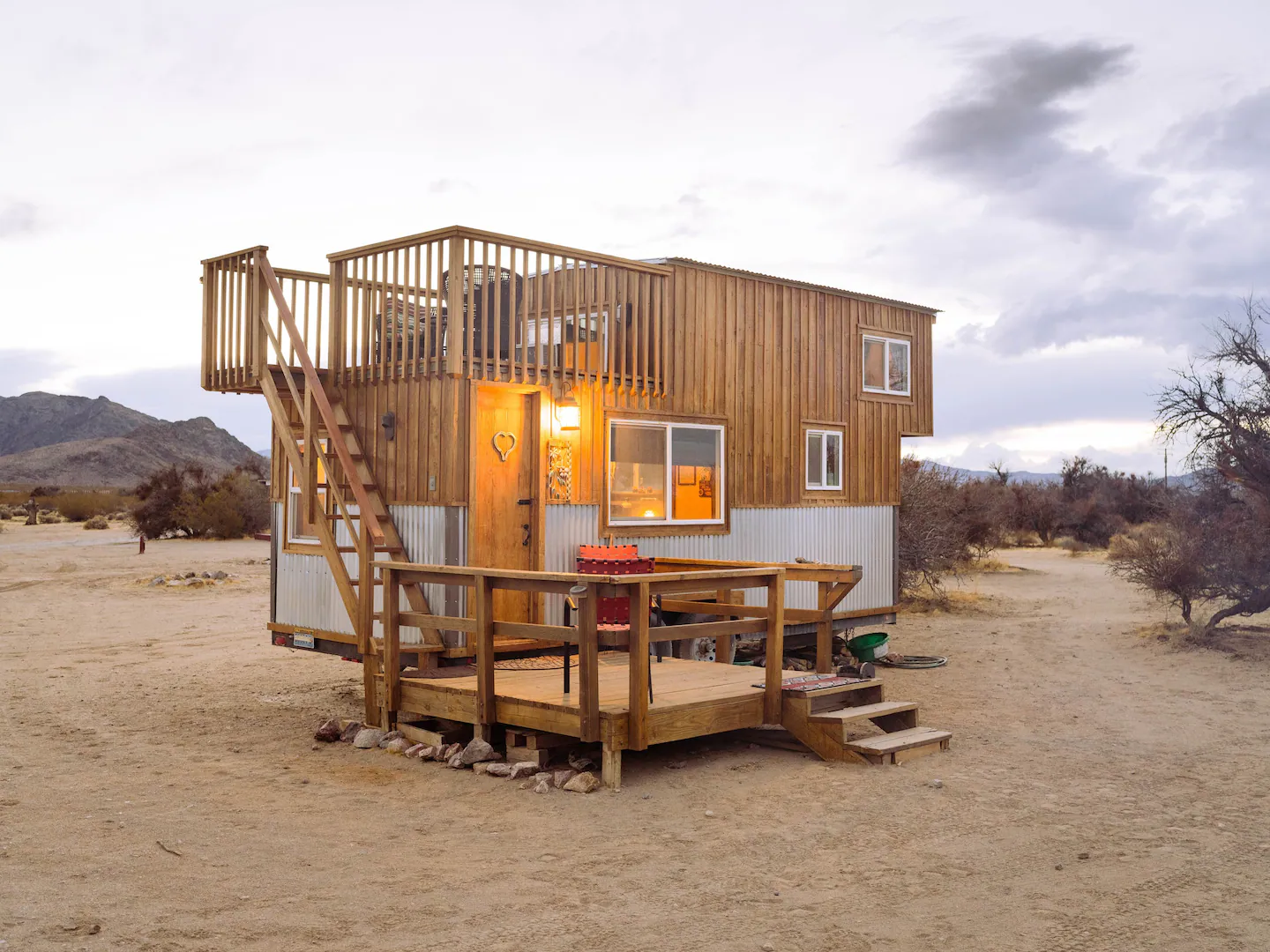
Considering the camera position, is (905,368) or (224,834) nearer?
(224,834)

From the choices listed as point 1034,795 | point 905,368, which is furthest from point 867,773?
point 905,368

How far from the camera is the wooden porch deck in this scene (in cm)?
764

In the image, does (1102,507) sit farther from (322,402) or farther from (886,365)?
(322,402)

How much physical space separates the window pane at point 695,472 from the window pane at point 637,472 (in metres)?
0.19

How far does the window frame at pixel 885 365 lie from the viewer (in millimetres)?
14088

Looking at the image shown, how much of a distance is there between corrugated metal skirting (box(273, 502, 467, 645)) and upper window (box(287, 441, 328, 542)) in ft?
0.64

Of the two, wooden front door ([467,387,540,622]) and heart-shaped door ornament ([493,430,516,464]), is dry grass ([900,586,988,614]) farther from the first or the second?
heart-shaped door ornament ([493,430,516,464])

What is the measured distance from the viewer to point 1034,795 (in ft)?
24.1

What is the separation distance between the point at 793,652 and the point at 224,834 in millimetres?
9524

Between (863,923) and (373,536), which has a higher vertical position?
(373,536)

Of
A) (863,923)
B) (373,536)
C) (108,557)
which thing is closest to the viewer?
(863,923)

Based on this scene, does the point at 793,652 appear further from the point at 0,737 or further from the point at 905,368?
the point at 0,737

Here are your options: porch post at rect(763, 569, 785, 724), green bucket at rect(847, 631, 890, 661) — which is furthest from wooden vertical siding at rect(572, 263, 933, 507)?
porch post at rect(763, 569, 785, 724)

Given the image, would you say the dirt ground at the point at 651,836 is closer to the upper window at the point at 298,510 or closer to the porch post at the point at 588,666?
the porch post at the point at 588,666
